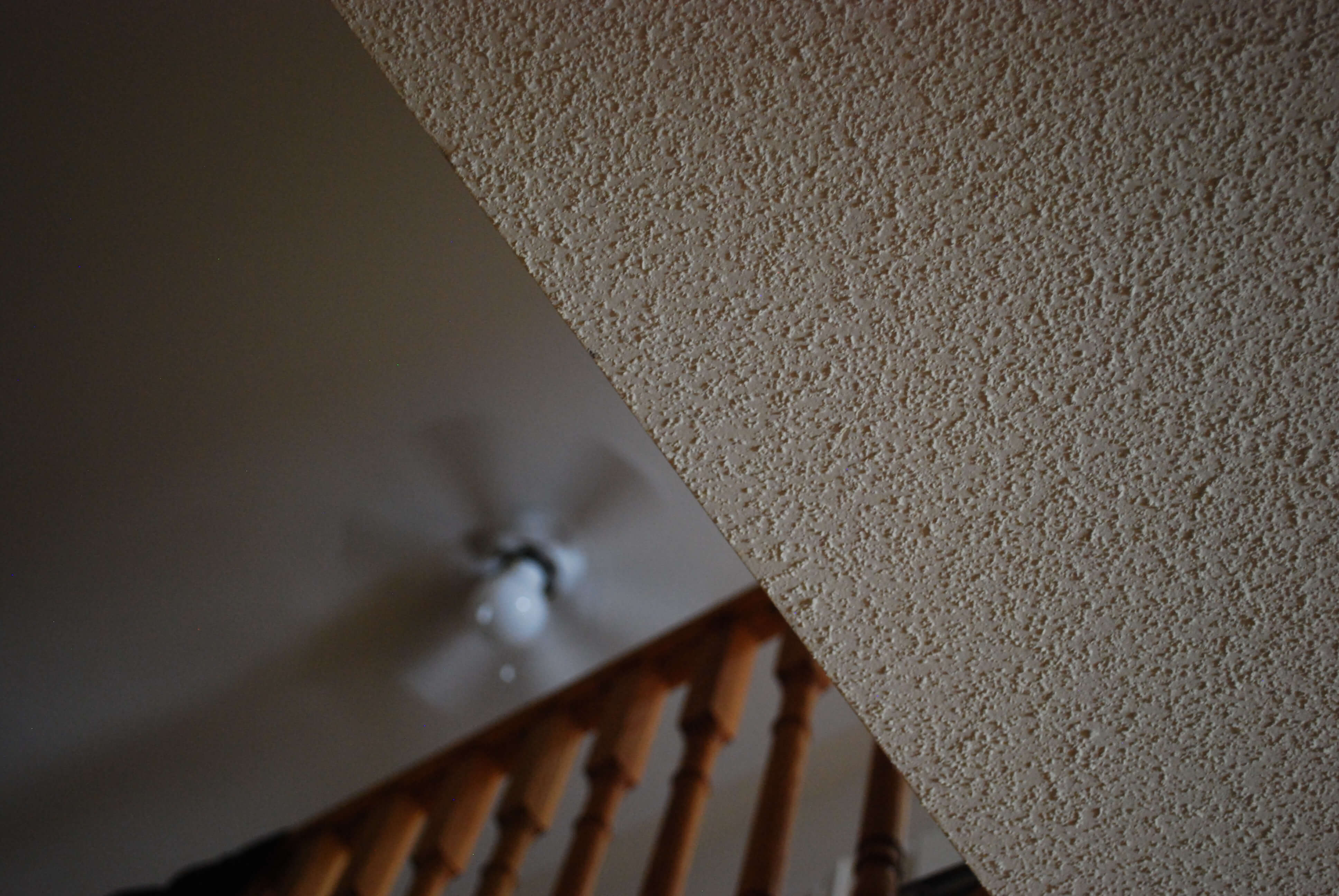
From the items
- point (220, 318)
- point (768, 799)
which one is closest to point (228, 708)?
point (220, 318)

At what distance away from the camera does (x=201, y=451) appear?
2.39m

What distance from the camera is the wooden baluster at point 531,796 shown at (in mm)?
1209

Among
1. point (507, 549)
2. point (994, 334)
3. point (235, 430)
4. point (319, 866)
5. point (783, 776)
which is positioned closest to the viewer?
point (994, 334)

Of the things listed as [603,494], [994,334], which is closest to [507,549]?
[603,494]

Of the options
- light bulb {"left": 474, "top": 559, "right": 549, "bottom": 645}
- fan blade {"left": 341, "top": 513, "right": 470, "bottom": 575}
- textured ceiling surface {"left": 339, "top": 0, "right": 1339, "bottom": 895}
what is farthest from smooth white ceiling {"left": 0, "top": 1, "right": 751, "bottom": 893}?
textured ceiling surface {"left": 339, "top": 0, "right": 1339, "bottom": 895}

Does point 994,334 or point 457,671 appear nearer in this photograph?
point 994,334

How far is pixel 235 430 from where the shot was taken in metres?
2.36

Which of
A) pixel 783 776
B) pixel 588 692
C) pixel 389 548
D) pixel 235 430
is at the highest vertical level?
pixel 235 430

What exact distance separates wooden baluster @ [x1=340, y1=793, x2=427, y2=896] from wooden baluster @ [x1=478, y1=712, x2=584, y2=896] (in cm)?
12

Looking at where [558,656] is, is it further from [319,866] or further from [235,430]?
[319,866]

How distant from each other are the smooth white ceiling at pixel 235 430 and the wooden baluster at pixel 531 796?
3.39ft

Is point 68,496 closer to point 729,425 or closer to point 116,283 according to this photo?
point 116,283

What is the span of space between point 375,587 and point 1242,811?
2.25 metres

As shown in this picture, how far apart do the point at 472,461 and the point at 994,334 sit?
74.9 inches
